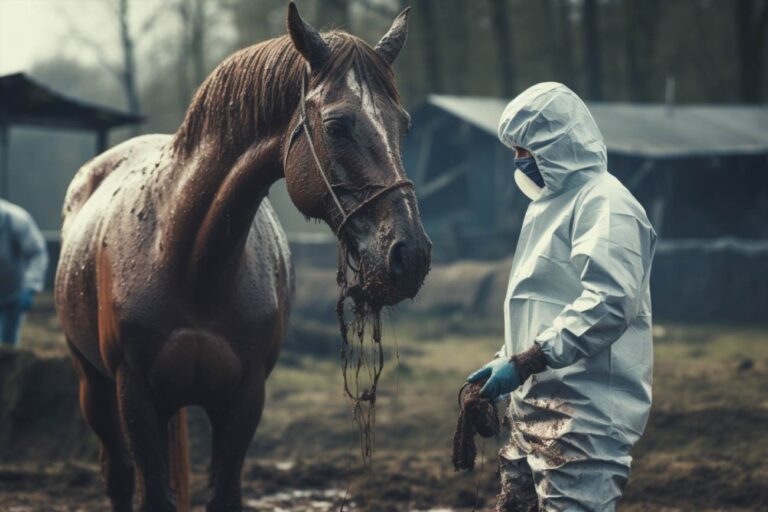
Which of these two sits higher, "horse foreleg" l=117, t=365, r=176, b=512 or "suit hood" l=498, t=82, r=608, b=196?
"suit hood" l=498, t=82, r=608, b=196

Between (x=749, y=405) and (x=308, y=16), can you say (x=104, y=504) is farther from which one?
(x=308, y=16)

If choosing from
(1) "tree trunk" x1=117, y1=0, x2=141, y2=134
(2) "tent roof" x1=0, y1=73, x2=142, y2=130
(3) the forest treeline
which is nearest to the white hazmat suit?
(2) "tent roof" x1=0, y1=73, x2=142, y2=130

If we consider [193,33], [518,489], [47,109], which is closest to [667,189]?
[47,109]

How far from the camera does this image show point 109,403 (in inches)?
189

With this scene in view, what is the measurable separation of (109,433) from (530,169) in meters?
2.54

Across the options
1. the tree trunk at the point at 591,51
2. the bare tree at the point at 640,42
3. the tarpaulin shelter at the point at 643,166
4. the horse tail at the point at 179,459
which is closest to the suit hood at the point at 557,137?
the horse tail at the point at 179,459

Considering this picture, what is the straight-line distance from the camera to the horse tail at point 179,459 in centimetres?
462

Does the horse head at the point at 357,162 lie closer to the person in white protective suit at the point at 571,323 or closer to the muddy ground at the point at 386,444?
the person in white protective suit at the point at 571,323

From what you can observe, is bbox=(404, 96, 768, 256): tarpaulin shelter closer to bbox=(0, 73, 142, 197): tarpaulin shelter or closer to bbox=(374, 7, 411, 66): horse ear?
bbox=(0, 73, 142, 197): tarpaulin shelter

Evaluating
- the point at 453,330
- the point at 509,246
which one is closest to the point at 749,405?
the point at 453,330

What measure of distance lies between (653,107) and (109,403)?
68.1 feet

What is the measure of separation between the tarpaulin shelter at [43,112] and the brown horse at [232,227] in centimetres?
942

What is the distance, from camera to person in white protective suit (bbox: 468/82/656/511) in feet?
9.84

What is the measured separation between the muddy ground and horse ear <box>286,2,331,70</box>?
1627 millimetres
